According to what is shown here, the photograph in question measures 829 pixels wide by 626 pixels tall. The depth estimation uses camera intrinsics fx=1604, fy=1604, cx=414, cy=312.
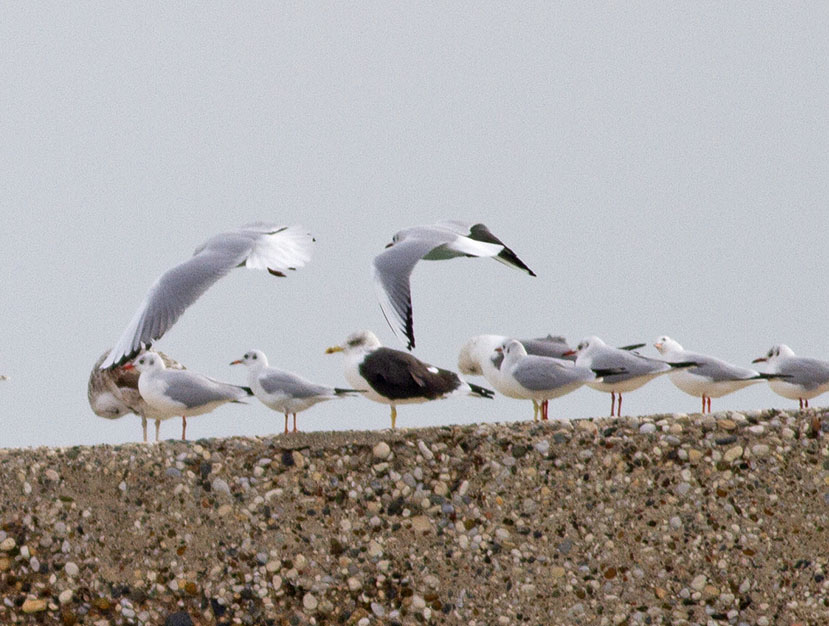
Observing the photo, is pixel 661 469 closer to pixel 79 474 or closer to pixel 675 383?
pixel 675 383

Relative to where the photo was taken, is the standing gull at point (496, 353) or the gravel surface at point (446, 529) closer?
the gravel surface at point (446, 529)

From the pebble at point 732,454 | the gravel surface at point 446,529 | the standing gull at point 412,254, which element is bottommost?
the gravel surface at point 446,529

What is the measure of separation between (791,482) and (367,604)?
90.4 inches

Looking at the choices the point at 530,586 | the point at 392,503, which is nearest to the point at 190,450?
the point at 392,503

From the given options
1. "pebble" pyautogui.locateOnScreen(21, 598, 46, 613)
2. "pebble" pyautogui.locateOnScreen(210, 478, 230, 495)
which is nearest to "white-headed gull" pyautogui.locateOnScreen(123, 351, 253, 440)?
"pebble" pyautogui.locateOnScreen(210, 478, 230, 495)

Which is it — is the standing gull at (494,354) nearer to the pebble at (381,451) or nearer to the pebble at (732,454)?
the pebble at (381,451)

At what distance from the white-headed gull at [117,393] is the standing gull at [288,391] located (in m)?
1.22

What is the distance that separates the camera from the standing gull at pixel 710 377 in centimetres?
984

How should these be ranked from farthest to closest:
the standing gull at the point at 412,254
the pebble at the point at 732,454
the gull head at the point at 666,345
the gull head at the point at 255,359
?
the gull head at the point at 666,345 < the gull head at the point at 255,359 < the pebble at the point at 732,454 < the standing gull at the point at 412,254

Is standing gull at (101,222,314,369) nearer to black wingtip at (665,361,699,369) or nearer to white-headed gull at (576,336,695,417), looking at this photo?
white-headed gull at (576,336,695,417)

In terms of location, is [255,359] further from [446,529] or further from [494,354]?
[446,529]

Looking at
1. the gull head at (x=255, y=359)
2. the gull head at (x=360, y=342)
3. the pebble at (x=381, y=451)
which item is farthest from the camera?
the gull head at (x=255, y=359)

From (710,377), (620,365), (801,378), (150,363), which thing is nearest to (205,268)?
(150,363)

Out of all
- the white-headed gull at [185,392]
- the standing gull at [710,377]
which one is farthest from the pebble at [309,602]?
the standing gull at [710,377]
